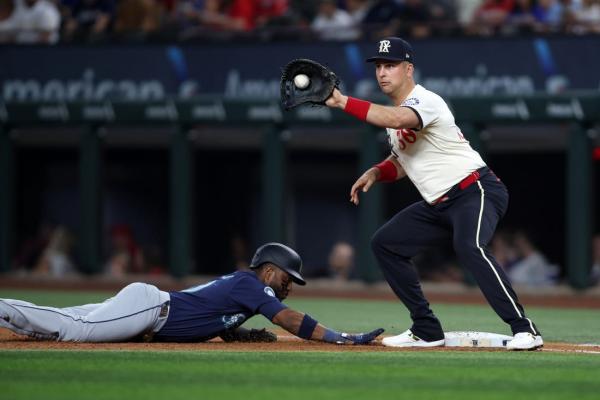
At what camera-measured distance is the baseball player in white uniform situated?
667cm

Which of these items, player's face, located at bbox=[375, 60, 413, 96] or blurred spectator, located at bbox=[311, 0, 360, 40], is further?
blurred spectator, located at bbox=[311, 0, 360, 40]

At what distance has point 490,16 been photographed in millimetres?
15117

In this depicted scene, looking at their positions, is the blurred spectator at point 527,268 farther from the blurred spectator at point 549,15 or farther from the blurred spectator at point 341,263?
the blurred spectator at point 549,15

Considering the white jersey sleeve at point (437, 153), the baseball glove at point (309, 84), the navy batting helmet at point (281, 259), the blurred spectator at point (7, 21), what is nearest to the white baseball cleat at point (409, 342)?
the navy batting helmet at point (281, 259)

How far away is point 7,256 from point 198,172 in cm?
376

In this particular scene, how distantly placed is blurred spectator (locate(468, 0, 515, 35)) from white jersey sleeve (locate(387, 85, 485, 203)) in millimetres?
8102

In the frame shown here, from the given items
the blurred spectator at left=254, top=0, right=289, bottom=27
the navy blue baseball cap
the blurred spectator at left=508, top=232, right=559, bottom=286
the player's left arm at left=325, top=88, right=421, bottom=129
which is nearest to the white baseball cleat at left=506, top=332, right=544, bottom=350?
the player's left arm at left=325, top=88, right=421, bottom=129

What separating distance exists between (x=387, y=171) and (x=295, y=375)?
2168 mm

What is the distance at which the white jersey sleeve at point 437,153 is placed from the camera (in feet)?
22.6

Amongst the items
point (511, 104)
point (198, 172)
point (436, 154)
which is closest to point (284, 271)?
point (436, 154)

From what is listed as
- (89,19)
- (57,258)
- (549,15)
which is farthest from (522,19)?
(57,258)

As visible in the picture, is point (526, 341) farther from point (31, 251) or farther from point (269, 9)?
point (31, 251)

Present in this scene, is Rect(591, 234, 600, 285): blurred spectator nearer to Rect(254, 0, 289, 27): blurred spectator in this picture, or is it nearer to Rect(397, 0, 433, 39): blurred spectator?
Rect(397, 0, 433, 39): blurred spectator

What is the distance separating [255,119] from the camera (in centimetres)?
1534
